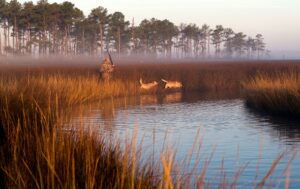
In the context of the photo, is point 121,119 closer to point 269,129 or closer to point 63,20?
point 269,129

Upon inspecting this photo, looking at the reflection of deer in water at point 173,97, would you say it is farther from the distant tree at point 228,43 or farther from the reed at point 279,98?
the distant tree at point 228,43

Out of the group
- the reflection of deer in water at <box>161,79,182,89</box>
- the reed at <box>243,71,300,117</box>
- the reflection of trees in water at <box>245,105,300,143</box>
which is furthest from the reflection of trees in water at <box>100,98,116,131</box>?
the reflection of deer in water at <box>161,79,182,89</box>

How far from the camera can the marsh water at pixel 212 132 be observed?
27.9 ft

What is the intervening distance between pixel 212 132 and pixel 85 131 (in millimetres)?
7829

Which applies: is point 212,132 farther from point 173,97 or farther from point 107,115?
point 173,97

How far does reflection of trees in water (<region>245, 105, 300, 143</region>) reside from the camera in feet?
42.4

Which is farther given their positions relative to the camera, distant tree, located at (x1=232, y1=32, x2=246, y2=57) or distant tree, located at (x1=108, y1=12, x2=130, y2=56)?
distant tree, located at (x1=232, y1=32, x2=246, y2=57)

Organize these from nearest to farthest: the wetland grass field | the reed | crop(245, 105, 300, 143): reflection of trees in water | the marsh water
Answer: the wetland grass field, the marsh water, crop(245, 105, 300, 143): reflection of trees in water, the reed

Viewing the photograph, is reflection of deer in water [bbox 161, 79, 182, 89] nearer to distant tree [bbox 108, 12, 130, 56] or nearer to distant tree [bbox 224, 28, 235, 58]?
distant tree [bbox 108, 12, 130, 56]

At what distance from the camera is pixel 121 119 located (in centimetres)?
1639

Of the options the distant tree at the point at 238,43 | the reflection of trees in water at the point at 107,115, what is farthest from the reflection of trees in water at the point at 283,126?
the distant tree at the point at 238,43

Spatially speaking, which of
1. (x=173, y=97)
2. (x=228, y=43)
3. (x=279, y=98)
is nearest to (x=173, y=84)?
(x=173, y=97)

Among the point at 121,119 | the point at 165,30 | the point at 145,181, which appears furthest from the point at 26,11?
the point at 145,181

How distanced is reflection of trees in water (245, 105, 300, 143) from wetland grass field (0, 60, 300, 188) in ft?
1.54
